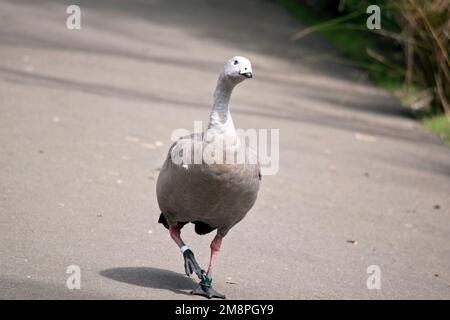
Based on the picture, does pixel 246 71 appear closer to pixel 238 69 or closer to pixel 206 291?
pixel 238 69

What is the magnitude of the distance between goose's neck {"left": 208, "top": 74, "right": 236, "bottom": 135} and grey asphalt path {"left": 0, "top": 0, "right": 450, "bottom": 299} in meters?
1.11

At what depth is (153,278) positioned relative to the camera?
7.30 metres

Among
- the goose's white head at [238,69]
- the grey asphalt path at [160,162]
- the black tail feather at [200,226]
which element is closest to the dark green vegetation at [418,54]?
the grey asphalt path at [160,162]

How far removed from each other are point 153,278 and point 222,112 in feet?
4.27

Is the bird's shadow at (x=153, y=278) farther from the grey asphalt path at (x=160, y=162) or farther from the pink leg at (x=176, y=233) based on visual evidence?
the pink leg at (x=176, y=233)

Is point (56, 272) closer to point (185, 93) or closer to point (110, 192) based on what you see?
point (110, 192)

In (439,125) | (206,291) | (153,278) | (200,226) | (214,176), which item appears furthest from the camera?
(439,125)

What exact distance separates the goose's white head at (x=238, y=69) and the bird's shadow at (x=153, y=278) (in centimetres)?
141

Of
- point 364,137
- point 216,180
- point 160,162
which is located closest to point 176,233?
point 216,180

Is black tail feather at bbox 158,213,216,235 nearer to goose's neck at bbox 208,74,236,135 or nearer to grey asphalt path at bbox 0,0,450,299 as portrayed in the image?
grey asphalt path at bbox 0,0,450,299

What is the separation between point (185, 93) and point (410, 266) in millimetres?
7478

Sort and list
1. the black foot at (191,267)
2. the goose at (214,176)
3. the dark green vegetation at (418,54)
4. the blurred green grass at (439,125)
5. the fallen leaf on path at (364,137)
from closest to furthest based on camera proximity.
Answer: the goose at (214,176) → the black foot at (191,267) → the fallen leaf on path at (364,137) → the dark green vegetation at (418,54) → the blurred green grass at (439,125)

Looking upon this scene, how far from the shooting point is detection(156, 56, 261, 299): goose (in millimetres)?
6598

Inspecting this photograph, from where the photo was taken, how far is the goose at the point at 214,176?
660 centimetres
